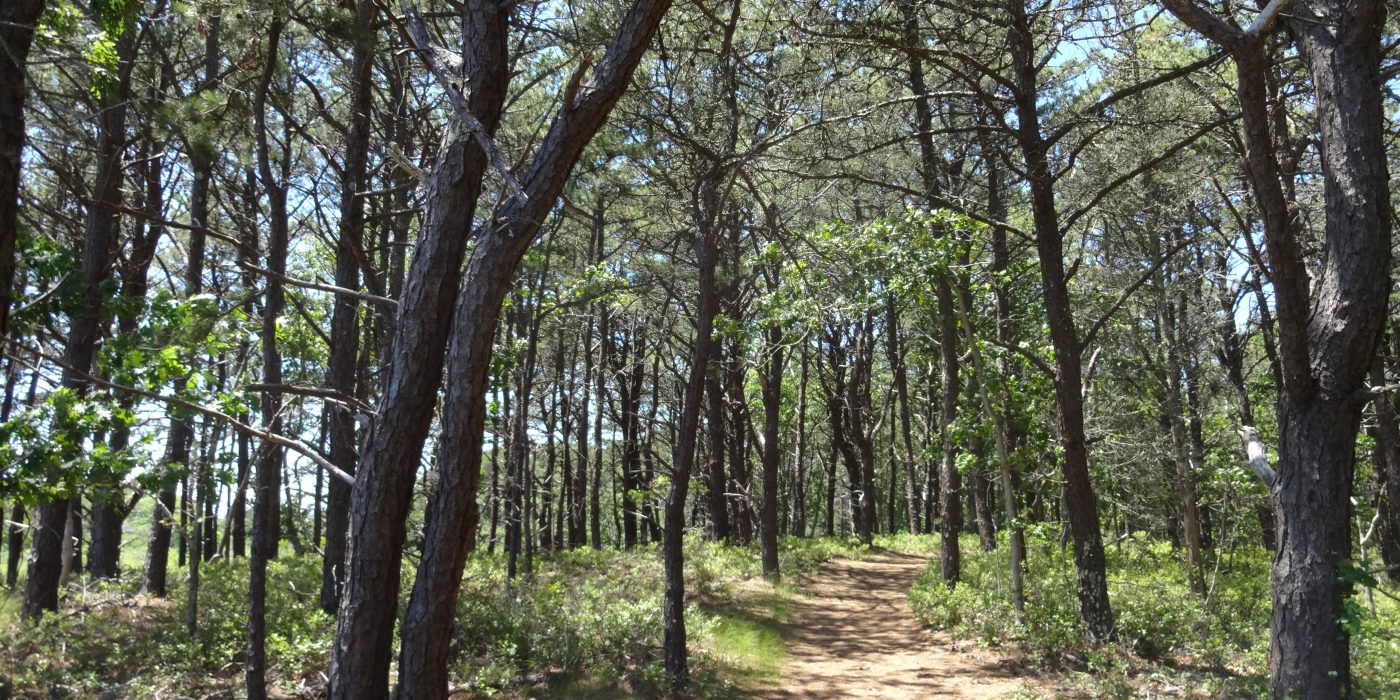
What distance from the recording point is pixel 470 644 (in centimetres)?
888

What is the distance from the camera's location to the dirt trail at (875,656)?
27.0ft

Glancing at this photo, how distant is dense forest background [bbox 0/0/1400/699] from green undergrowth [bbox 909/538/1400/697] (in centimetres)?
7

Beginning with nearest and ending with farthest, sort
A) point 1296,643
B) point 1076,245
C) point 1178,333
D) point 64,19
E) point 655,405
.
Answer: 1. point 1296,643
2. point 64,19
3. point 1178,333
4. point 1076,245
5. point 655,405

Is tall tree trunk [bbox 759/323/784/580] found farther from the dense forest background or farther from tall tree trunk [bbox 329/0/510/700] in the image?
tall tree trunk [bbox 329/0/510/700]

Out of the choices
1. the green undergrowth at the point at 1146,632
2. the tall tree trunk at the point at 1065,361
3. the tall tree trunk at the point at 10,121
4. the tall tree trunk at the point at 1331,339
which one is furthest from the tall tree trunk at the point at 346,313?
the tall tree trunk at the point at 1331,339

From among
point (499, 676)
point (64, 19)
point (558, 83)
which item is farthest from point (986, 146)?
point (64, 19)

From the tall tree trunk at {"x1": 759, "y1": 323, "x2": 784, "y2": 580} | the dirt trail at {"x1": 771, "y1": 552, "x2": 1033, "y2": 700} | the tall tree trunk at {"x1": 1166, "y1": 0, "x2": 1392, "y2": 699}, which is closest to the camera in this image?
the tall tree trunk at {"x1": 1166, "y1": 0, "x2": 1392, "y2": 699}

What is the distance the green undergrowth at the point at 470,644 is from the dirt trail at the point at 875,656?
381mm

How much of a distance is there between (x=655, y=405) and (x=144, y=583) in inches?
568

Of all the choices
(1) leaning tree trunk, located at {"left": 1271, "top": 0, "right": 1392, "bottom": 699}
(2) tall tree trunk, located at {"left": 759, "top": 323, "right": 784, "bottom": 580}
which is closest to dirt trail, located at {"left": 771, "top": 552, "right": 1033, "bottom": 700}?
(2) tall tree trunk, located at {"left": 759, "top": 323, "right": 784, "bottom": 580}

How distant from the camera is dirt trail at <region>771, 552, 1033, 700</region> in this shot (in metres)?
8.23

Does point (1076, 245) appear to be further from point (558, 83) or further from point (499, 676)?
point (499, 676)

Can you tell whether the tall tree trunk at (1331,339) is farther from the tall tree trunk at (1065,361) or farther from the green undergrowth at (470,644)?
the green undergrowth at (470,644)

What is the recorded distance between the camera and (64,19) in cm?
588
